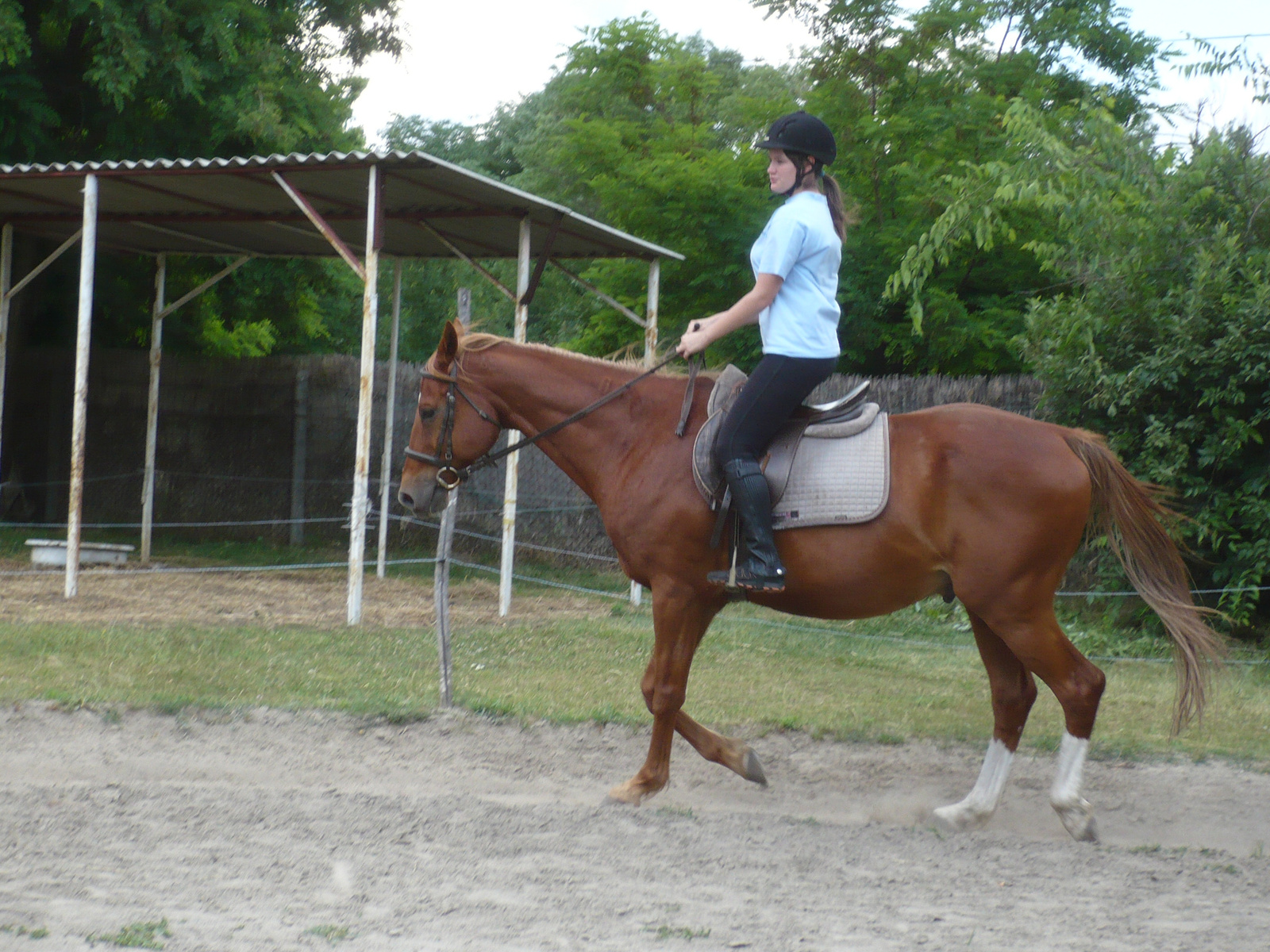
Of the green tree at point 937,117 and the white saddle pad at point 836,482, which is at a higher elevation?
the green tree at point 937,117

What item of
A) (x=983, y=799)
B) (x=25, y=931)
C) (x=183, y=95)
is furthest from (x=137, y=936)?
(x=183, y=95)

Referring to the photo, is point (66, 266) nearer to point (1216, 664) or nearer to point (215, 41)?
point (215, 41)

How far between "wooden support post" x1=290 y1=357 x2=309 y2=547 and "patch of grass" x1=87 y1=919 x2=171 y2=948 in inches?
536

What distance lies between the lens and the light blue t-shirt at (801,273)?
16.2ft

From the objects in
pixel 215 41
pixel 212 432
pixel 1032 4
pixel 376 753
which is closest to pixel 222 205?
pixel 215 41

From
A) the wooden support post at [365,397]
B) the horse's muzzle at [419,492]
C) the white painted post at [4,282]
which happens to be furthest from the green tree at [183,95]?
the horse's muzzle at [419,492]

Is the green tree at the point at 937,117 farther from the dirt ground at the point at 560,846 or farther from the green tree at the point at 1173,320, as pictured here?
the dirt ground at the point at 560,846

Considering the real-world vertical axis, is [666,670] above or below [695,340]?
below

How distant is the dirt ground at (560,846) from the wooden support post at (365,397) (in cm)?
335

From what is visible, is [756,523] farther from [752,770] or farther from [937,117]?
[937,117]

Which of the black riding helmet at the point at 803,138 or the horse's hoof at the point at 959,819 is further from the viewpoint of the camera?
the horse's hoof at the point at 959,819

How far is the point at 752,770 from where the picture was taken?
562 cm

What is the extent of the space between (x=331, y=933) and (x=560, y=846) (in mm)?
1266

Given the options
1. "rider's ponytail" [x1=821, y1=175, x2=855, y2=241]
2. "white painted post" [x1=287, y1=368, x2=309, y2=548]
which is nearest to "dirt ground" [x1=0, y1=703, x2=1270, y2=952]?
"rider's ponytail" [x1=821, y1=175, x2=855, y2=241]
